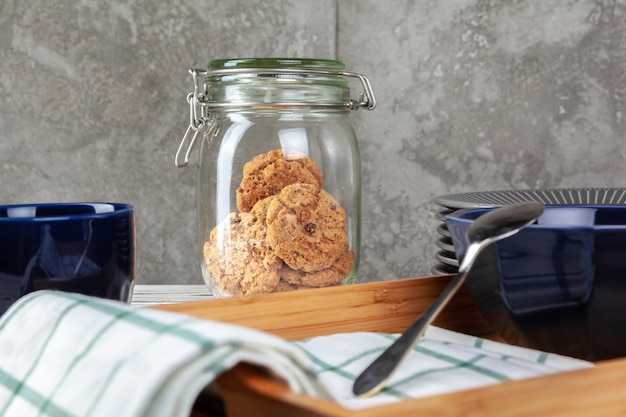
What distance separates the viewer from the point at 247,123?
94 cm

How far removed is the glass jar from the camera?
34.1 inches

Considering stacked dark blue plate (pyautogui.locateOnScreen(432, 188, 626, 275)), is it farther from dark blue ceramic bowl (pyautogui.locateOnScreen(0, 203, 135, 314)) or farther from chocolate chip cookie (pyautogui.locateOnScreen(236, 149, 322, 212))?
dark blue ceramic bowl (pyautogui.locateOnScreen(0, 203, 135, 314))

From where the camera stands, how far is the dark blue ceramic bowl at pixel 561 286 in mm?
477

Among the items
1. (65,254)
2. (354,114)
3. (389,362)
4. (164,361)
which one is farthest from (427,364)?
(354,114)

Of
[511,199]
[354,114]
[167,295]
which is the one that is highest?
[354,114]

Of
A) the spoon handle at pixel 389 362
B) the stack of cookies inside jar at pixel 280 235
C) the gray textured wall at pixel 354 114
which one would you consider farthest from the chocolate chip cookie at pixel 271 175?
the gray textured wall at pixel 354 114

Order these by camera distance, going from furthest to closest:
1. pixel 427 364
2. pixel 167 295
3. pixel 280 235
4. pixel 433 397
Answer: pixel 167 295 → pixel 280 235 → pixel 427 364 → pixel 433 397

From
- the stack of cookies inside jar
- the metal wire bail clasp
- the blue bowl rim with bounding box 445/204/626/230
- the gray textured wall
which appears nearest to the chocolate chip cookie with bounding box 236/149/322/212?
the stack of cookies inside jar

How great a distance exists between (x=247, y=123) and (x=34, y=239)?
35 centimetres

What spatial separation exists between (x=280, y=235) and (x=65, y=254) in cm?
26

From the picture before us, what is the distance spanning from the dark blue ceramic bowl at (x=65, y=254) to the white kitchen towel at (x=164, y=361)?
5.9 inches

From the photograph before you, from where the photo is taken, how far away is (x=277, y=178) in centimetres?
88

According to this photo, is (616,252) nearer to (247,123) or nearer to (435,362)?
(435,362)

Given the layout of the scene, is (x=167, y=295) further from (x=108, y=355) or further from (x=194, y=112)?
(x=108, y=355)
